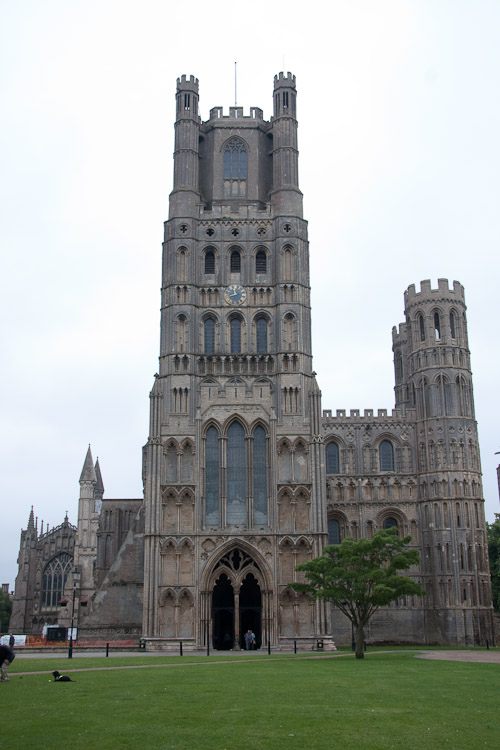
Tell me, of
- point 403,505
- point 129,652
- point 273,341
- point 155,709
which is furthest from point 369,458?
point 155,709

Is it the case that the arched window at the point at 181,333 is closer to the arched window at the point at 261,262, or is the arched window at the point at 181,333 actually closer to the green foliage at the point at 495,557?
the arched window at the point at 261,262

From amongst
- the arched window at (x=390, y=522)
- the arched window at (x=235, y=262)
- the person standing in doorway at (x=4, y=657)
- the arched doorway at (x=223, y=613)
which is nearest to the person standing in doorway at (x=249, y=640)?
the arched doorway at (x=223, y=613)

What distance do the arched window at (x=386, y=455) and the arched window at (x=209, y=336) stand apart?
675 inches

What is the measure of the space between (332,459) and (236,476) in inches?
492

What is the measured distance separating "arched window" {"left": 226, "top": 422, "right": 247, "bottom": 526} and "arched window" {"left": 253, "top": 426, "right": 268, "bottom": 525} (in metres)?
0.74

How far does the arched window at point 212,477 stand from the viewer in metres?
57.7

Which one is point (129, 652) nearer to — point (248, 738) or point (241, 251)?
point (241, 251)

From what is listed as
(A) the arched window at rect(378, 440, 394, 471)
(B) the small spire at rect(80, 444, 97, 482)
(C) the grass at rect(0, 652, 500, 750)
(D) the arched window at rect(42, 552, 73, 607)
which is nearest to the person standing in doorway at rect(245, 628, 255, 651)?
(A) the arched window at rect(378, 440, 394, 471)

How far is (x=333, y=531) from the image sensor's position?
6675 centimetres

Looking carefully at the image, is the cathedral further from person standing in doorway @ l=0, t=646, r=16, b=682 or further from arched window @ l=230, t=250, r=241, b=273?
person standing in doorway @ l=0, t=646, r=16, b=682

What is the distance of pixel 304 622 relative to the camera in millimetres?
55562

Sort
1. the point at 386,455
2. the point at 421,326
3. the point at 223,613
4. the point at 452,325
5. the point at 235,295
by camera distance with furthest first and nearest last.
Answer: the point at 421,326, the point at 452,325, the point at 386,455, the point at 235,295, the point at 223,613

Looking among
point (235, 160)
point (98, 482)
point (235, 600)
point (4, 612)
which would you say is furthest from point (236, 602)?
point (4, 612)

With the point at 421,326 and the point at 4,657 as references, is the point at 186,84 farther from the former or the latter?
the point at 4,657
